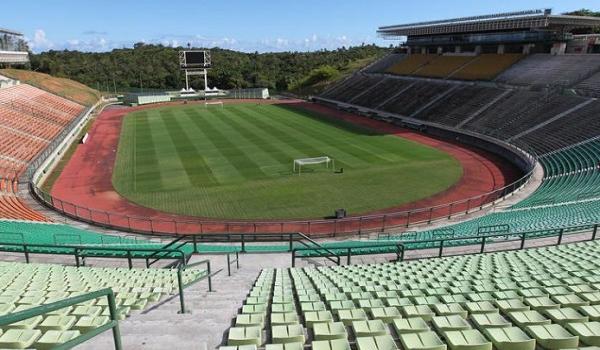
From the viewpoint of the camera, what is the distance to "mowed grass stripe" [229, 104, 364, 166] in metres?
38.2

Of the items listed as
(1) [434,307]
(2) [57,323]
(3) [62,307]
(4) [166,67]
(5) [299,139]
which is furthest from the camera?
(4) [166,67]

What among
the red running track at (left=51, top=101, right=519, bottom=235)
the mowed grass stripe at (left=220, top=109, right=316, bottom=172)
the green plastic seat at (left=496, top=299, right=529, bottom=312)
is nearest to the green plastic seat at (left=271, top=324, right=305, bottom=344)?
the green plastic seat at (left=496, top=299, right=529, bottom=312)

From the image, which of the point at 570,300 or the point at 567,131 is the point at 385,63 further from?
the point at 570,300

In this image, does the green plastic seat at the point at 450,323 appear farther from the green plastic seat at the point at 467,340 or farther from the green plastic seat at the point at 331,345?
the green plastic seat at the point at 331,345

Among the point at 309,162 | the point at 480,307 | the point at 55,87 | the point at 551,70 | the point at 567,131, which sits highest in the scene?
the point at 551,70

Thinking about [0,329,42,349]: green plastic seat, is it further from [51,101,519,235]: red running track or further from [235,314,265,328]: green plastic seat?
[51,101,519,235]: red running track

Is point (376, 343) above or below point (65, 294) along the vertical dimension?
above

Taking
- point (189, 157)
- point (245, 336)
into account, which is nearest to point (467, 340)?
point (245, 336)

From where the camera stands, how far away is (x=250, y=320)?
6898 millimetres

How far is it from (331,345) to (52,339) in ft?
12.5

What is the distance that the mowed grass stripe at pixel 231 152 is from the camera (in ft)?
109

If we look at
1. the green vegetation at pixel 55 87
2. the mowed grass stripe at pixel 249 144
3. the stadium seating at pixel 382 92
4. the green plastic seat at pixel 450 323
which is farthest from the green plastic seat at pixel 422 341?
the green vegetation at pixel 55 87

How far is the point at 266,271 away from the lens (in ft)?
41.1

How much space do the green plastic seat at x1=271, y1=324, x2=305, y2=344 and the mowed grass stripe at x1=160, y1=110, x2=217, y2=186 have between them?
25.5 m
